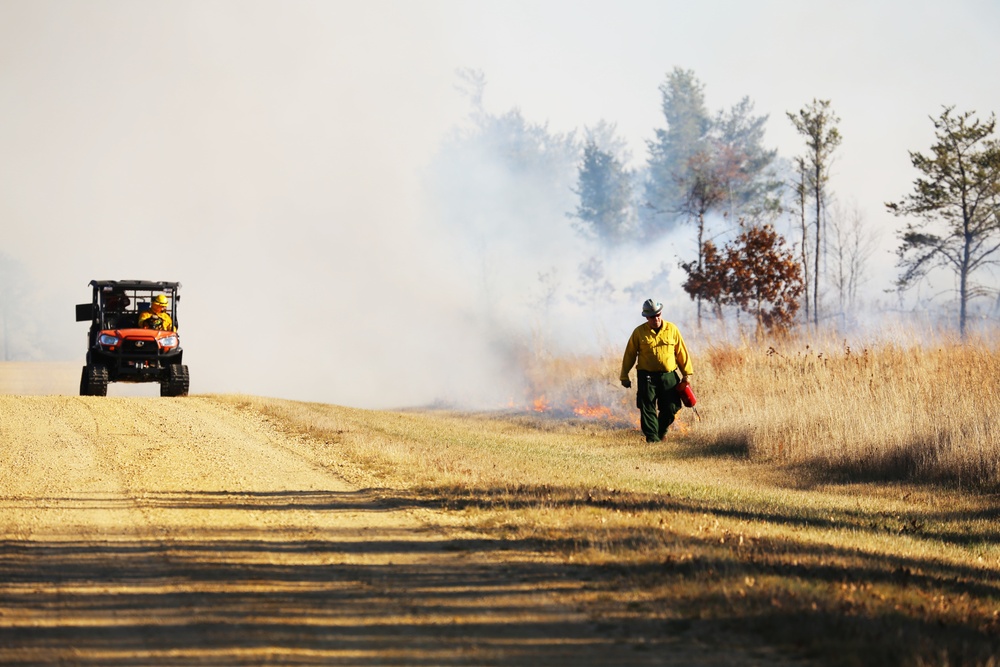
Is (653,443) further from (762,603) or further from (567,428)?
(762,603)

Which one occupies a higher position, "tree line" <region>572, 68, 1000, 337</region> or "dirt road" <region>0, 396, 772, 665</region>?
"tree line" <region>572, 68, 1000, 337</region>

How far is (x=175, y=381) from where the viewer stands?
21266 millimetres

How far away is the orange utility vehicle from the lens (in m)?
21.1

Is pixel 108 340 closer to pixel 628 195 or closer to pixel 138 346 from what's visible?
pixel 138 346

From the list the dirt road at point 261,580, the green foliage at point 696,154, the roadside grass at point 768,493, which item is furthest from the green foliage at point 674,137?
the dirt road at point 261,580

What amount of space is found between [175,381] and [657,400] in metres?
9.74

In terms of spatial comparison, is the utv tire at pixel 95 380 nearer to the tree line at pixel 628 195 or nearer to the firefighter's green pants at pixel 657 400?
the firefighter's green pants at pixel 657 400

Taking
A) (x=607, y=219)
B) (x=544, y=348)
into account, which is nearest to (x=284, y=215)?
(x=607, y=219)

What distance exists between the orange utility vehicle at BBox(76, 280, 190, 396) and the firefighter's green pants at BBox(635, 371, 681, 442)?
9.31m

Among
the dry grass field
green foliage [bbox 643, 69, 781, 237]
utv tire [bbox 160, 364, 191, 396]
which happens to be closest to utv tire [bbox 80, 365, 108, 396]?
utv tire [bbox 160, 364, 191, 396]

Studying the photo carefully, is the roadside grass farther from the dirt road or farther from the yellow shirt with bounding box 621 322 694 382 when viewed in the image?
the yellow shirt with bounding box 621 322 694 382

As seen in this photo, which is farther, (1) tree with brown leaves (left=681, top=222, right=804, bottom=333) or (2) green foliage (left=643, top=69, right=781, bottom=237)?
(2) green foliage (left=643, top=69, right=781, bottom=237)

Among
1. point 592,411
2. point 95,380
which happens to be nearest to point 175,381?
point 95,380

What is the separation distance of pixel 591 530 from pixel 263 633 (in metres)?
3.26
